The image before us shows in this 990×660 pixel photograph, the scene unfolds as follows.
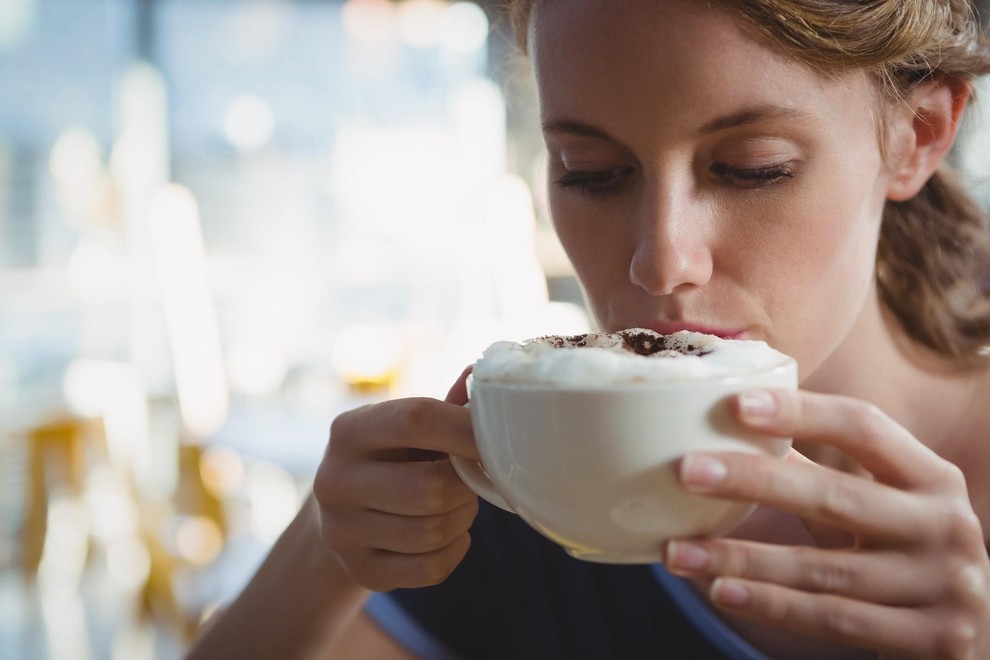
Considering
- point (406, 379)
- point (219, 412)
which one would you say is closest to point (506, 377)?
point (406, 379)

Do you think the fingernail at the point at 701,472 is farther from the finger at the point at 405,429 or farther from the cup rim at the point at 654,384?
the finger at the point at 405,429

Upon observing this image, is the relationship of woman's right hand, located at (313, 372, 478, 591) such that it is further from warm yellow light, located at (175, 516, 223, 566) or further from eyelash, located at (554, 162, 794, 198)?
warm yellow light, located at (175, 516, 223, 566)

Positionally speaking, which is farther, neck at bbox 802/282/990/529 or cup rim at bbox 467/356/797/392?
neck at bbox 802/282/990/529

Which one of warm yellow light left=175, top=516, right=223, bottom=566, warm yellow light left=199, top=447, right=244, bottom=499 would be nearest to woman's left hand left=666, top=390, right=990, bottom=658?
warm yellow light left=199, top=447, right=244, bottom=499

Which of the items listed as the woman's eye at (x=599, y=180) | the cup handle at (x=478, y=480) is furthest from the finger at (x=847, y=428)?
the woman's eye at (x=599, y=180)

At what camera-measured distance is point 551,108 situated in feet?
3.52

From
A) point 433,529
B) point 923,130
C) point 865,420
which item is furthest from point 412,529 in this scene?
point 923,130

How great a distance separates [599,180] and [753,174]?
185 millimetres

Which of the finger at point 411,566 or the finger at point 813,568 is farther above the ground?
the finger at point 813,568

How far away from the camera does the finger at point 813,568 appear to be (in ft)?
2.15

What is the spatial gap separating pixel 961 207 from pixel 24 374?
5.43 m

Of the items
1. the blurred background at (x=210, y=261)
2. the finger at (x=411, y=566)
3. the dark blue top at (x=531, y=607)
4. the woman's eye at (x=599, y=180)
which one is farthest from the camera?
the blurred background at (x=210, y=261)

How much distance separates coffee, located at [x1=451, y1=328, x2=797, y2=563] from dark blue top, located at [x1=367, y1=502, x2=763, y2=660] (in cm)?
59

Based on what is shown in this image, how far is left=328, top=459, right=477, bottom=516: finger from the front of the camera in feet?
2.85
